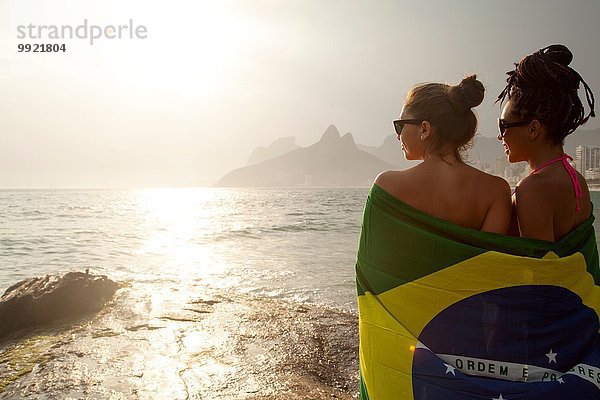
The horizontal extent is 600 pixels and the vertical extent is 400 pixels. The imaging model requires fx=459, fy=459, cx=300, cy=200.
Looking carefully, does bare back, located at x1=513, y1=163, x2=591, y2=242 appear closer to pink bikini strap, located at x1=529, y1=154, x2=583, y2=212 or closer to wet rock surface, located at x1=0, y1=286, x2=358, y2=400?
pink bikini strap, located at x1=529, y1=154, x2=583, y2=212

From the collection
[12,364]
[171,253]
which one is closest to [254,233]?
[171,253]

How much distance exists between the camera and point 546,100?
234 cm

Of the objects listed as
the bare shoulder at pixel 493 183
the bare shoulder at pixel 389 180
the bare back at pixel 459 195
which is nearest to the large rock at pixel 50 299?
the bare shoulder at pixel 389 180

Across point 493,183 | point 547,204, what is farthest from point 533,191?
point 493,183

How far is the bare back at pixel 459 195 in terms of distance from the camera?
215cm

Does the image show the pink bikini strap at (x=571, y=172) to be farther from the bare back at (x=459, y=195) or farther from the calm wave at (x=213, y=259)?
the calm wave at (x=213, y=259)

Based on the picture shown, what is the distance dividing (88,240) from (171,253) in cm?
601

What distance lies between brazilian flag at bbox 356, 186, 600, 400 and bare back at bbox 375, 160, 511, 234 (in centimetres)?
6

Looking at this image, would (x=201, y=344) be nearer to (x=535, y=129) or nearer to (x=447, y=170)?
(x=447, y=170)

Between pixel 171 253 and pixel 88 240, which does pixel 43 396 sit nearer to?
pixel 171 253

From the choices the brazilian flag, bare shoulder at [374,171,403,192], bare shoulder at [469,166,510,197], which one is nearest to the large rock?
the brazilian flag

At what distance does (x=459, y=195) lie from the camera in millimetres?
2146

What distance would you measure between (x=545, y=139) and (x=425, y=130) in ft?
2.21

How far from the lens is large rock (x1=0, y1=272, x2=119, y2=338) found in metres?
6.50
